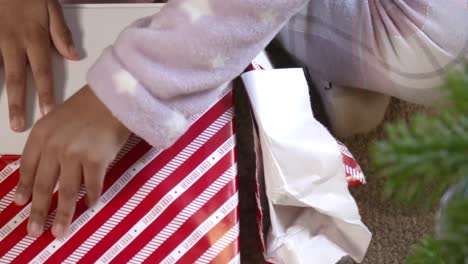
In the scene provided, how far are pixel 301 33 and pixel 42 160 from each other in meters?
0.38

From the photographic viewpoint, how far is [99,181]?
0.47m

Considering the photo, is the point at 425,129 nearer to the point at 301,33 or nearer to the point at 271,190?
the point at 271,190

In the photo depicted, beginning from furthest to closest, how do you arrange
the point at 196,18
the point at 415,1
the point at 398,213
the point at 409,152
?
the point at 398,213 → the point at 415,1 → the point at 196,18 → the point at 409,152

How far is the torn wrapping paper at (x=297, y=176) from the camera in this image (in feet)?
1.75

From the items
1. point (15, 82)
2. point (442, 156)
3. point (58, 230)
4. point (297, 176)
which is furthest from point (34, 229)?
point (442, 156)

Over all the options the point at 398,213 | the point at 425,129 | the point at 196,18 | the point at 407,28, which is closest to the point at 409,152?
the point at 425,129

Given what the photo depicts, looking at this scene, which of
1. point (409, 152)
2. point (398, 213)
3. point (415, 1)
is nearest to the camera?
point (409, 152)

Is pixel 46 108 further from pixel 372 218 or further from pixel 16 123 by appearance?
pixel 372 218

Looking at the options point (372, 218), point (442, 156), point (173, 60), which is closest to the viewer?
point (442, 156)

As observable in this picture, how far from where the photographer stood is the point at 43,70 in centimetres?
53

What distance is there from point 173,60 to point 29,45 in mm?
177

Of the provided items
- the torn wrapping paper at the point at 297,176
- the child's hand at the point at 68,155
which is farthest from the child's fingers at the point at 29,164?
the torn wrapping paper at the point at 297,176

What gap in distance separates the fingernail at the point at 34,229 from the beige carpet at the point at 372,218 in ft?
1.05

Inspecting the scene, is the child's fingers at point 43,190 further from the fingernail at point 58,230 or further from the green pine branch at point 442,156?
the green pine branch at point 442,156
